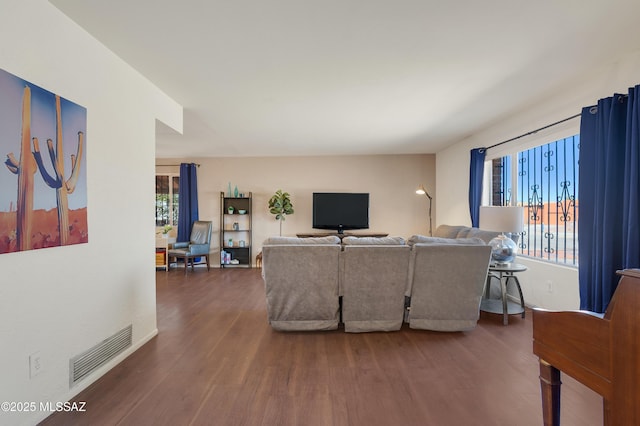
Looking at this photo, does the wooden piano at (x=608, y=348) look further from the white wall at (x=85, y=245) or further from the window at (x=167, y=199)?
the window at (x=167, y=199)

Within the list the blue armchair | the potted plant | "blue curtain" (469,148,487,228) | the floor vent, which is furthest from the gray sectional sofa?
the blue armchair

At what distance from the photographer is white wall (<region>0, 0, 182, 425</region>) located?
154 cm

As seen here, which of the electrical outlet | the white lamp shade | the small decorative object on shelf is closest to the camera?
the electrical outlet

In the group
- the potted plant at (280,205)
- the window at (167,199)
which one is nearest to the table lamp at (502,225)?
the potted plant at (280,205)

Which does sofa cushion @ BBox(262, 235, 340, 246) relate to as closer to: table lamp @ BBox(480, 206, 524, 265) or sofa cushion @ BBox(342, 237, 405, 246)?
sofa cushion @ BBox(342, 237, 405, 246)

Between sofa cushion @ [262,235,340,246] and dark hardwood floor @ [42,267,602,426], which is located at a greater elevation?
sofa cushion @ [262,235,340,246]

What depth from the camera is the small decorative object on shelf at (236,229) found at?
6434 millimetres

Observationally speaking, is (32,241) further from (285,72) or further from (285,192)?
(285,192)

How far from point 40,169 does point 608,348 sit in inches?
106

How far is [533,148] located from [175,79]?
169 inches

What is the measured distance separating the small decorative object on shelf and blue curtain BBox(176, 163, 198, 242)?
2.06 ft

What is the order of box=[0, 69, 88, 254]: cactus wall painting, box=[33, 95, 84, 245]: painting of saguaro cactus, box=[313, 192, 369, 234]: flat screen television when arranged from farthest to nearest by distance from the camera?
box=[313, 192, 369, 234]: flat screen television
box=[33, 95, 84, 245]: painting of saguaro cactus
box=[0, 69, 88, 254]: cactus wall painting

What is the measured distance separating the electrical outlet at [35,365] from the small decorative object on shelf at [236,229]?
4740mm

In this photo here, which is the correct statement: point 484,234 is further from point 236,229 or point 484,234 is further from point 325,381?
point 236,229
